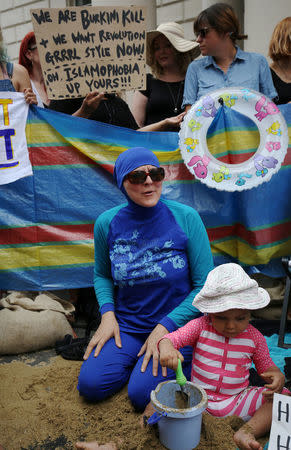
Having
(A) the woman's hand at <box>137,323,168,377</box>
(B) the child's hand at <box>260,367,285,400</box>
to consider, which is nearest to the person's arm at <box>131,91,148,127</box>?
(A) the woman's hand at <box>137,323,168,377</box>

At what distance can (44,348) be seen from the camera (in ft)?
10.5

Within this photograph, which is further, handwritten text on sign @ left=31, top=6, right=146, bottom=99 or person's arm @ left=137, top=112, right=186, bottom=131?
person's arm @ left=137, top=112, right=186, bottom=131

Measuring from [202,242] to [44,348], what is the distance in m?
1.51

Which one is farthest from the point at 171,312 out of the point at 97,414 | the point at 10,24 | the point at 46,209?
the point at 10,24

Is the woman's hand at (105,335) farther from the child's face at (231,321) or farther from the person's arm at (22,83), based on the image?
the person's arm at (22,83)

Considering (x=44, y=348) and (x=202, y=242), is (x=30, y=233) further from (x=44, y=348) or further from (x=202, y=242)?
(x=202, y=242)

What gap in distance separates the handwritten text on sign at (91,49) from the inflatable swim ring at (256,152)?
0.52 metres

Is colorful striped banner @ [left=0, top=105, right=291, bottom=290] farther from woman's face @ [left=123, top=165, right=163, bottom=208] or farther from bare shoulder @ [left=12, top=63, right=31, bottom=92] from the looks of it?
woman's face @ [left=123, top=165, right=163, bottom=208]

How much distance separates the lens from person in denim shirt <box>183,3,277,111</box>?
11.2 feet

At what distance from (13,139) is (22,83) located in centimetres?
44

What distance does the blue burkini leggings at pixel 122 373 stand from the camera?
2279mm

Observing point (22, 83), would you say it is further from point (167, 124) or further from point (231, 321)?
point (231, 321)

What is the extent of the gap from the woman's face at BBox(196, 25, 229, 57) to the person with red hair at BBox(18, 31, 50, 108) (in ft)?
4.39

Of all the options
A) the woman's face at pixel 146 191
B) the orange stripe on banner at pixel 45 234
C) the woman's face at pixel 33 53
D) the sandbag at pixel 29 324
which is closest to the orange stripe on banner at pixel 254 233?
the orange stripe on banner at pixel 45 234
